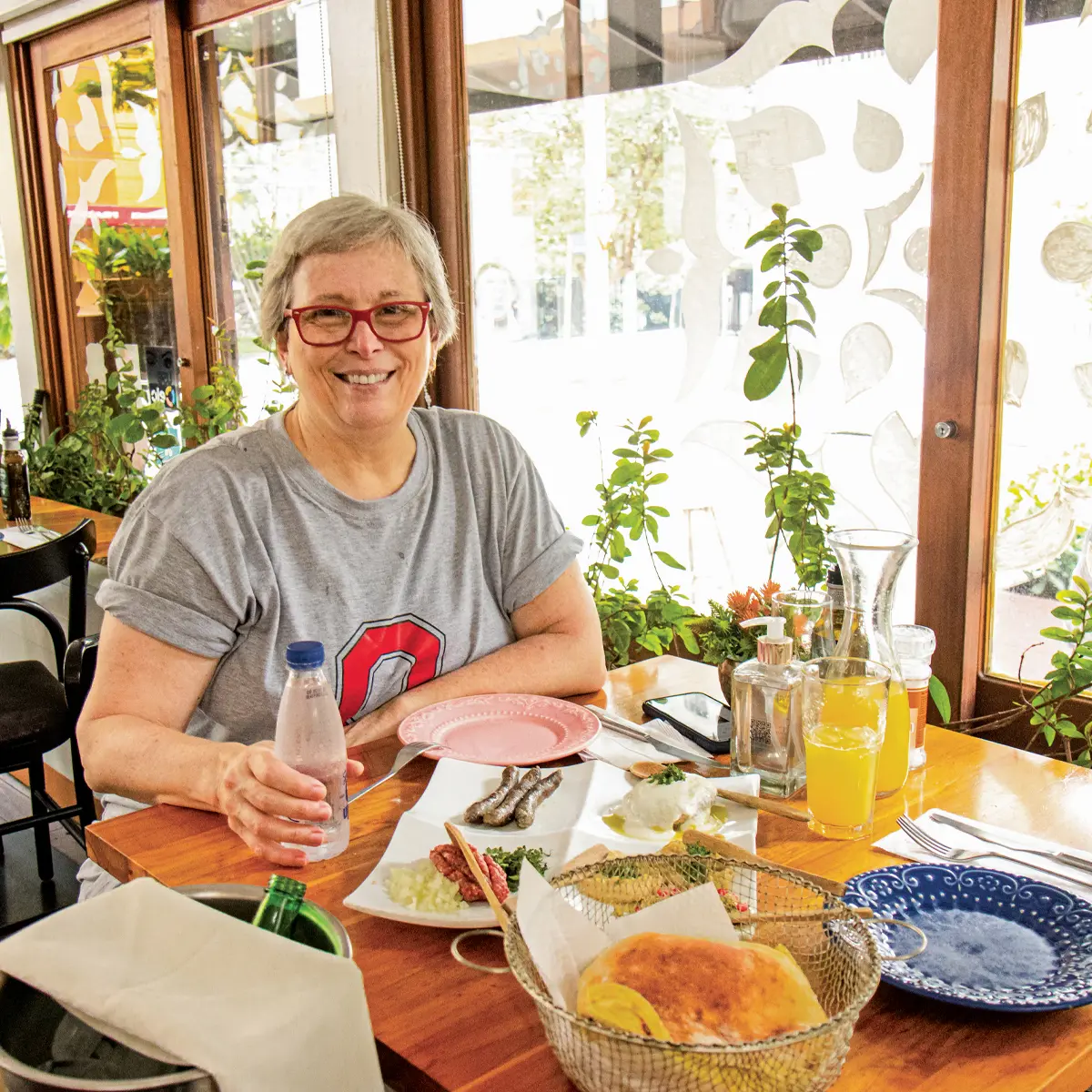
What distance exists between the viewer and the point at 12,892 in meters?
2.90

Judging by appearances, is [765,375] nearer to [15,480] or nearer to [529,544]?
[529,544]

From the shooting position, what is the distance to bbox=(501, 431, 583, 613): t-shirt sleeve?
1.81 metres

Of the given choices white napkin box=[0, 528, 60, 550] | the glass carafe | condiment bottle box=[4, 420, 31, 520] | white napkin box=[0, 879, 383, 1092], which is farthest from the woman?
condiment bottle box=[4, 420, 31, 520]

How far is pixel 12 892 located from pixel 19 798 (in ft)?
2.18

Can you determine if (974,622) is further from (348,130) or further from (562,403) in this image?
(348,130)

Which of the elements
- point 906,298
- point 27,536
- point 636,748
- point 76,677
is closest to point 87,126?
point 27,536

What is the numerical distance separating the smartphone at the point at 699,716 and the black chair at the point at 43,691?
51.3 inches

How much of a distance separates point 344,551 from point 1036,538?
4.20ft

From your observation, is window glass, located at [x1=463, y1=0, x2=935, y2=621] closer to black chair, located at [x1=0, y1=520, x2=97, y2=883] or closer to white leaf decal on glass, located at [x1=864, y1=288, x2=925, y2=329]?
white leaf decal on glass, located at [x1=864, y1=288, x2=925, y2=329]

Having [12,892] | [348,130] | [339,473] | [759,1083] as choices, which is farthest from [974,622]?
[12,892]

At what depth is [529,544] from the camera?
182 cm

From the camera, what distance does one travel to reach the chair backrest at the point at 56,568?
2.48 meters

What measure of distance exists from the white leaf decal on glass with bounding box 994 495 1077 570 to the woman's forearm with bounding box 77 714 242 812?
4.89ft

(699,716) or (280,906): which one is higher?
(280,906)
